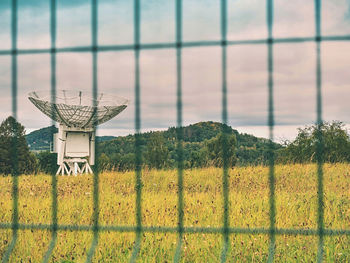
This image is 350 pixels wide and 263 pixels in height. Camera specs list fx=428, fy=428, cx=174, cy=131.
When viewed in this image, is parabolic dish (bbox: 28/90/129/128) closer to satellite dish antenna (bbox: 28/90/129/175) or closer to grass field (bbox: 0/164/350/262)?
satellite dish antenna (bbox: 28/90/129/175)

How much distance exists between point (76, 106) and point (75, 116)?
1.54 metres

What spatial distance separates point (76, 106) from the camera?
569 inches

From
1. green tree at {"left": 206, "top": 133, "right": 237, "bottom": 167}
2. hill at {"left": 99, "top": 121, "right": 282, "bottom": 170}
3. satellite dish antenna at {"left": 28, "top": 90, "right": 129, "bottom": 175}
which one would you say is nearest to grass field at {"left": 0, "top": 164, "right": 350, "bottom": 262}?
hill at {"left": 99, "top": 121, "right": 282, "bottom": 170}

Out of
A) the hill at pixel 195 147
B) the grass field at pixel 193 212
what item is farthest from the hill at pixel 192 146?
the grass field at pixel 193 212

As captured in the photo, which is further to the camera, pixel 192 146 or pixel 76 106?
pixel 76 106

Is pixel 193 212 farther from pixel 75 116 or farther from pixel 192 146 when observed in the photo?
pixel 75 116

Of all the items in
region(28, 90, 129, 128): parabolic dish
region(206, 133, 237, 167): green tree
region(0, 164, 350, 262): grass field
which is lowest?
region(0, 164, 350, 262): grass field

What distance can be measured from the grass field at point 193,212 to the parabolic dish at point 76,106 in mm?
3920

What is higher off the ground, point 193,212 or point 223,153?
point 223,153

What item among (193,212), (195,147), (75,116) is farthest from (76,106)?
(193,212)

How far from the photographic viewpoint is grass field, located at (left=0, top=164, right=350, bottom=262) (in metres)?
4.23

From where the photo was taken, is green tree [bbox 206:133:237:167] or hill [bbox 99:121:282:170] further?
hill [bbox 99:121:282:170]

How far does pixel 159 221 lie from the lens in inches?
205

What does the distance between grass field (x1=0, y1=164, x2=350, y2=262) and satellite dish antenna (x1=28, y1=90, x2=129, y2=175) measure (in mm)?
2777
